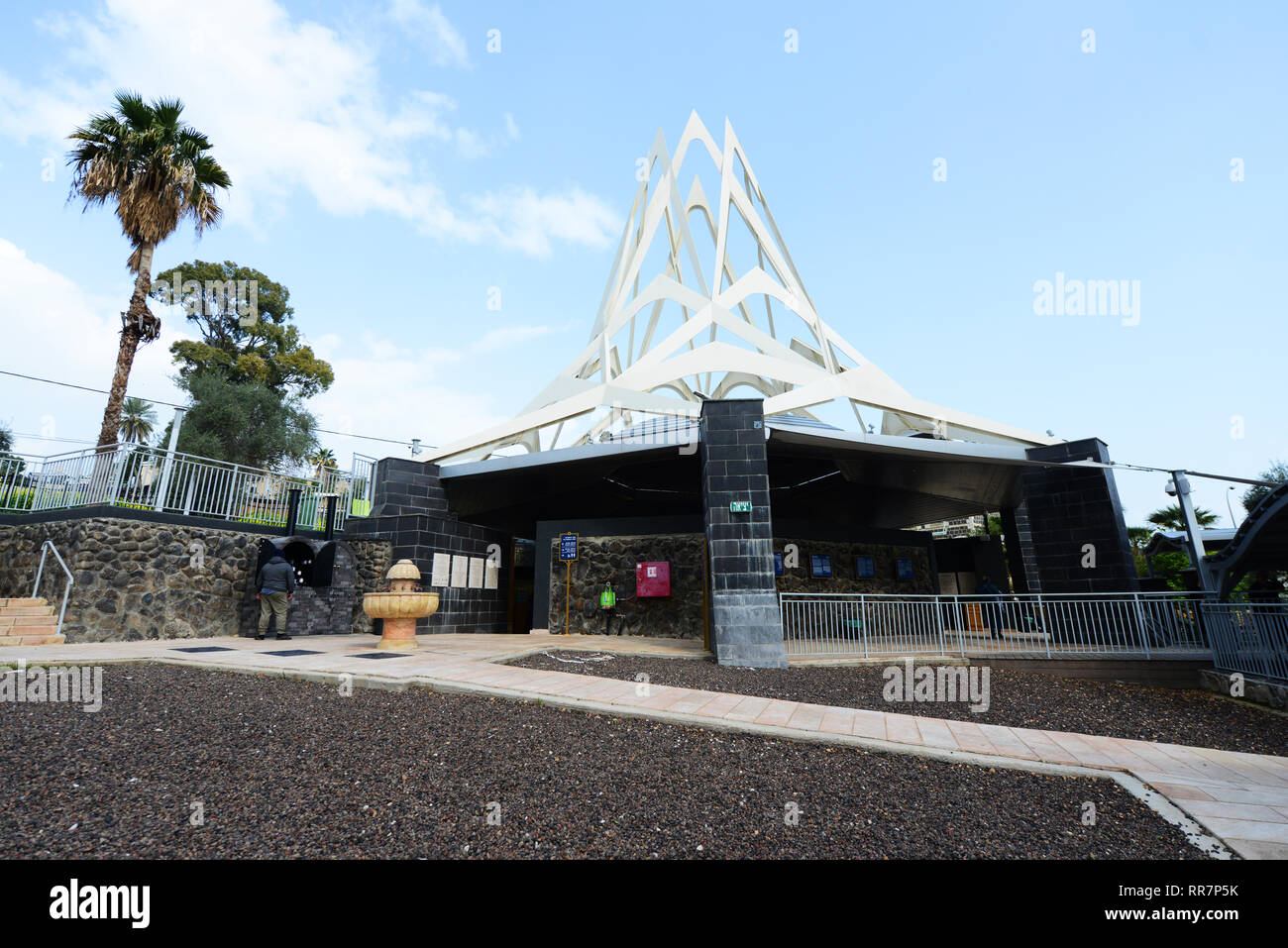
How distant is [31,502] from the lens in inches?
471

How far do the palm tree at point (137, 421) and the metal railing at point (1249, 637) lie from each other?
1985 inches

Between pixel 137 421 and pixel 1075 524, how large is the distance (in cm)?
4986

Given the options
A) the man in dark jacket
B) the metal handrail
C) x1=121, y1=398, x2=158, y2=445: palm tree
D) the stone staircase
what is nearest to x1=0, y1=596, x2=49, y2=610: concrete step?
the stone staircase

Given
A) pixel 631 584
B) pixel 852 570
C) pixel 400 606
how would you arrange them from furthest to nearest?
1. pixel 852 570
2. pixel 631 584
3. pixel 400 606

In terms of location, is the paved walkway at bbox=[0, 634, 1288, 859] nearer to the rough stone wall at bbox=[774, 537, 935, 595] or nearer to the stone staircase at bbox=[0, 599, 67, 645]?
the stone staircase at bbox=[0, 599, 67, 645]

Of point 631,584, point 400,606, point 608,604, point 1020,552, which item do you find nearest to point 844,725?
point 400,606

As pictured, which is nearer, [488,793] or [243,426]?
[488,793]

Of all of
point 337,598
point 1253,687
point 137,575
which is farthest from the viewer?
point 337,598

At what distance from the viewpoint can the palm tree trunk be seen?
45.4ft

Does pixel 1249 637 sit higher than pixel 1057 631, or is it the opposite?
pixel 1249 637

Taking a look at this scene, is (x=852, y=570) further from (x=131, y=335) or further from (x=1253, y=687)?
(x=131, y=335)

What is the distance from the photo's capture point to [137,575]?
10773 millimetres
